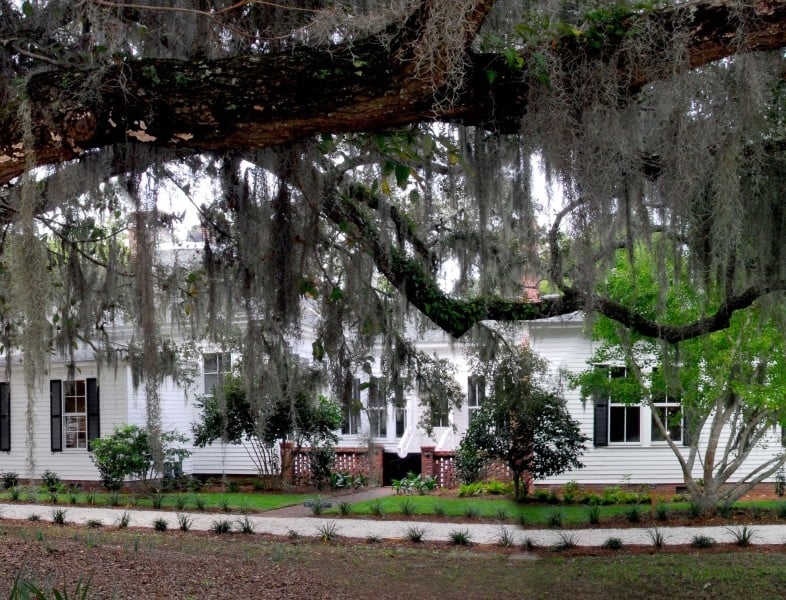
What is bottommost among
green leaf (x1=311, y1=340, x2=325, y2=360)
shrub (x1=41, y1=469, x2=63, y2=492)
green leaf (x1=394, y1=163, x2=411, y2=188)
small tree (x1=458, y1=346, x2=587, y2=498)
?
shrub (x1=41, y1=469, x2=63, y2=492)

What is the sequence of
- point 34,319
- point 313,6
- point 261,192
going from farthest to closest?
point 261,192 → point 313,6 → point 34,319

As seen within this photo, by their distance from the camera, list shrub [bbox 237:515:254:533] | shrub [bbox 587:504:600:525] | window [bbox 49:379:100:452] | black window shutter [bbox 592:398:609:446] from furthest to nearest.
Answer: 1. window [bbox 49:379:100:452]
2. black window shutter [bbox 592:398:609:446]
3. shrub [bbox 587:504:600:525]
4. shrub [bbox 237:515:254:533]

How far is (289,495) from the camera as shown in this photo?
13750 millimetres

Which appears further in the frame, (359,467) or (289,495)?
(359,467)

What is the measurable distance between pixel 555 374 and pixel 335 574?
19.1 feet

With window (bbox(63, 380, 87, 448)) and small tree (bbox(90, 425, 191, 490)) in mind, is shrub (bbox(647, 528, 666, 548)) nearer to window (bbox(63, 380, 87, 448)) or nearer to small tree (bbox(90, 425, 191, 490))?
small tree (bbox(90, 425, 191, 490))

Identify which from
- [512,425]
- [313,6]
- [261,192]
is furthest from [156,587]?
[512,425]

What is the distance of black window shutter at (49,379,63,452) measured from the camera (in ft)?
53.0

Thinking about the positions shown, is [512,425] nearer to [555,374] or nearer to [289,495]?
[555,374]

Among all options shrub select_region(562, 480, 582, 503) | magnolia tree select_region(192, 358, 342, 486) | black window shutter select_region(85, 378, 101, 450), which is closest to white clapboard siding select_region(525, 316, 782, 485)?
shrub select_region(562, 480, 582, 503)

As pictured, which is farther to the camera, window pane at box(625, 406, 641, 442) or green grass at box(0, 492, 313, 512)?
window pane at box(625, 406, 641, 442)

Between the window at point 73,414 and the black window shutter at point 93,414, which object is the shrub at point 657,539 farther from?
the window at point 73,414

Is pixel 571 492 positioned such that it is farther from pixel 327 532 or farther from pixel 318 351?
pixel 318 351

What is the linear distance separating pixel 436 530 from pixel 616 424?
4.38 meters
